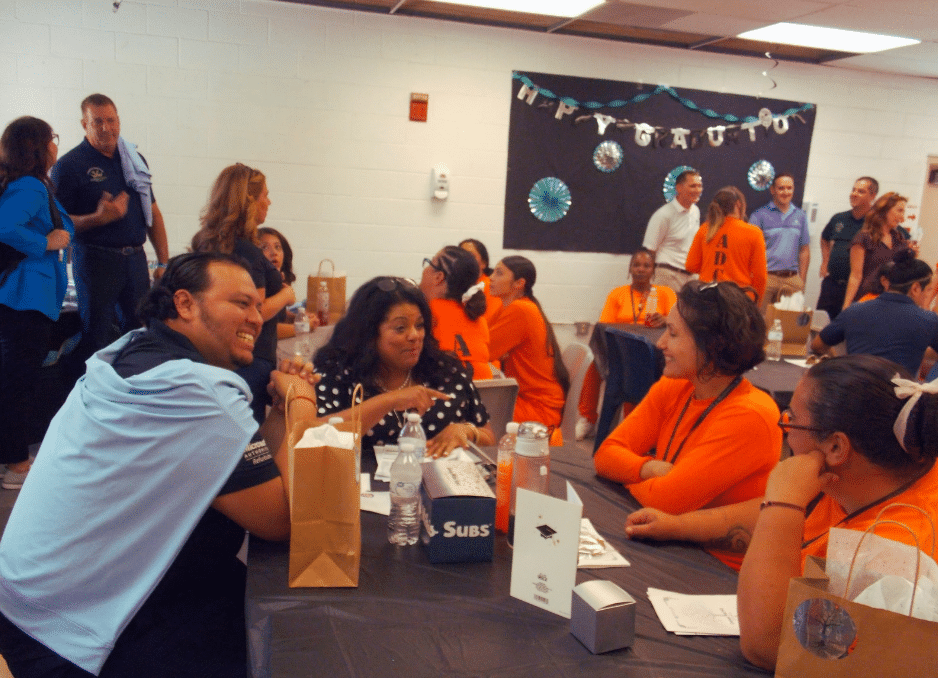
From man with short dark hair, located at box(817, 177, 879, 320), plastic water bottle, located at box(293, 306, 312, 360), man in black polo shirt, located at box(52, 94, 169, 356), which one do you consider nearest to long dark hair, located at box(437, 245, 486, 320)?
plastic water bottle, located at box(293, 306, 312, 360)

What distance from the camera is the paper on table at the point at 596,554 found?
4.99ft

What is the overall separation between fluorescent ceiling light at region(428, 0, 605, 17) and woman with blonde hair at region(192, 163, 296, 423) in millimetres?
2442

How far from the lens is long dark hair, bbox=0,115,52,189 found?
339 cm

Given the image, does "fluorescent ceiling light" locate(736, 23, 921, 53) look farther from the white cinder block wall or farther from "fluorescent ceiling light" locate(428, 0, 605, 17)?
"fluorescent ceiling light" locate(428, 0, 605, 17)

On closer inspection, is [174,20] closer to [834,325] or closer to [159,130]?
[159,130]

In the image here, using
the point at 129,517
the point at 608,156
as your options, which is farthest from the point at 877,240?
the point at 129,517

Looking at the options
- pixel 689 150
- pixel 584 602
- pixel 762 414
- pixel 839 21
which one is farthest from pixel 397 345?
pixel 689 150

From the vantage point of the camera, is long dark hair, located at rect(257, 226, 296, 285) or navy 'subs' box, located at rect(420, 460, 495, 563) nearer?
navy 'subs' box, located at rect(420, 460, 495, 563)

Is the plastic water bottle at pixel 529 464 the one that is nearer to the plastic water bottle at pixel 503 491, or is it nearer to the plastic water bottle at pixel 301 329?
the plastic water bottle at pixel 503 491

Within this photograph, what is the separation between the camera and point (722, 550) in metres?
1.66

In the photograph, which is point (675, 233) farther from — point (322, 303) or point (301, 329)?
Result: point (301, 329)

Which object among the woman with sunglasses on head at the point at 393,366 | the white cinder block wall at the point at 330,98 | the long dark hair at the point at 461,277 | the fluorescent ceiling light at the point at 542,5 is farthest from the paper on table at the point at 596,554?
the white cinder block wall at the point at 330,98

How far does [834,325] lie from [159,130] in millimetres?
4495

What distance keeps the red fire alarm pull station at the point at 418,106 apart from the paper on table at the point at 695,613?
483 centimetres
